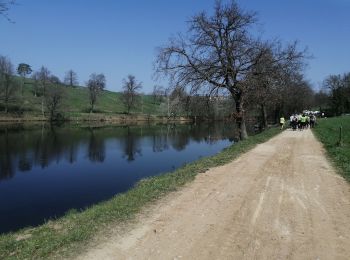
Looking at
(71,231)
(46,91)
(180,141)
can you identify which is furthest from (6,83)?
(71,231)

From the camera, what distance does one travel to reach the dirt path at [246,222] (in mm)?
7758

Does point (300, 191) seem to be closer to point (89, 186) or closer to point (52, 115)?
point (89, 186)

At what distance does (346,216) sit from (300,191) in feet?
8.61

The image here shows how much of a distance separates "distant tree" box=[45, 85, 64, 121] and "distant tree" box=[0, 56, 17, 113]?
8.72 m

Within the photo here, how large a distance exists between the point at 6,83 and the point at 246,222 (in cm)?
10688

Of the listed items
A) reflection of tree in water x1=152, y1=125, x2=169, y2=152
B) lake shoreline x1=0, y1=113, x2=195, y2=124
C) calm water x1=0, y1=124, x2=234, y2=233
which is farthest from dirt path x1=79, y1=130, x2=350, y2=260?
→ lake shoreline x1=0, y1=113, x2=195, y2=124

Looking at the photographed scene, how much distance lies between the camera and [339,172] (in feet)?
52.6

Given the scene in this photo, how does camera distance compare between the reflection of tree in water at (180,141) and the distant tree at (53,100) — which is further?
the distant tree at (53,100)

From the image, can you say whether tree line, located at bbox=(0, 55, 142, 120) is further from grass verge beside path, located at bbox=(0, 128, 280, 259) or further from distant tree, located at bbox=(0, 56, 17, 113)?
grass verge beside path, located at bbox=(0, 128, 280, 259)

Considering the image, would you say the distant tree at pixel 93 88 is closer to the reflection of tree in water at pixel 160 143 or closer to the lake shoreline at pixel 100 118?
the lake shoreline at pixel 100 118

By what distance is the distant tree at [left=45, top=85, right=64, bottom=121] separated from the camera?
108 m

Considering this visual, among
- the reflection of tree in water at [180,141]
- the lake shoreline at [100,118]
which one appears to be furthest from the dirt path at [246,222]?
the lake shoreline at [100,118]

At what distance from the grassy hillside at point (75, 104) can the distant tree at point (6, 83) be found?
2.67 m

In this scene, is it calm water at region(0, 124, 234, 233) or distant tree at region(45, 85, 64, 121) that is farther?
distant tree at region(45, 85, 64, 121)
